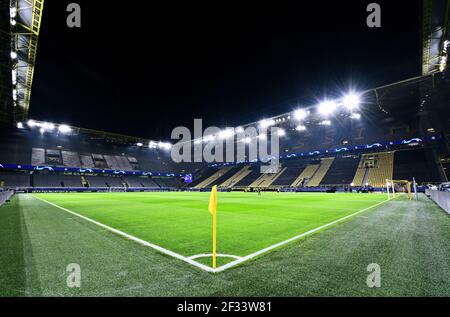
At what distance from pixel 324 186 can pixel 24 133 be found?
66.9 metres

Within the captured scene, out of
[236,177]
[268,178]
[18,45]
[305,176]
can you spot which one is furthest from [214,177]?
[18,45]

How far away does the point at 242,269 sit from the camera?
3520mm

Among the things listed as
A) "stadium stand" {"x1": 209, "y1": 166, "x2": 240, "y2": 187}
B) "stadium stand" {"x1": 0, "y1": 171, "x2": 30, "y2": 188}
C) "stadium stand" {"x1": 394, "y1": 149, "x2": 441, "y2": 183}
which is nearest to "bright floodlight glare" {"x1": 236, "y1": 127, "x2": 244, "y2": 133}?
"stadium stand" {"x1": 209, "y1": 166, "x2": 240, "y2": 187}

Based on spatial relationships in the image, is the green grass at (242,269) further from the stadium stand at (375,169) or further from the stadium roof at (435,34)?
the stadium stand at (375,169)

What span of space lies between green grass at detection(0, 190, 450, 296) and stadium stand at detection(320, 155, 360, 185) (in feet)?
132

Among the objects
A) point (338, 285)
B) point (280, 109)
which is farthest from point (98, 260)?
point (280, 109)

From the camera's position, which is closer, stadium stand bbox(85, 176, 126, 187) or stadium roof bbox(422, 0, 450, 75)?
stadium roof bbox(422, 0, 450, 75)

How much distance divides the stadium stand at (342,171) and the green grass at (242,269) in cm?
4025

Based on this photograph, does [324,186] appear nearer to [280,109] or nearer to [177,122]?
[280,109]

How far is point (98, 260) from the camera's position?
13.1 ft

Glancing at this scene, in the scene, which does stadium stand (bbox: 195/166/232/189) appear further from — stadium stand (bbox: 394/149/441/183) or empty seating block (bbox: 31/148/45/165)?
stadium stand (bbox: 394/149/441/183)

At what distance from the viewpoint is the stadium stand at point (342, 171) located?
4253 centimetres

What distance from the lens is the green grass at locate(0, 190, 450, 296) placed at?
2.80 meters
